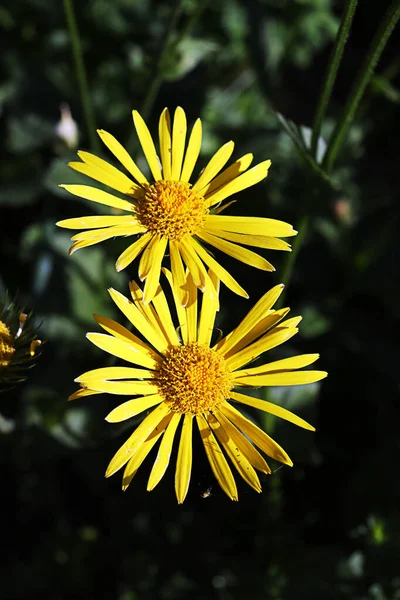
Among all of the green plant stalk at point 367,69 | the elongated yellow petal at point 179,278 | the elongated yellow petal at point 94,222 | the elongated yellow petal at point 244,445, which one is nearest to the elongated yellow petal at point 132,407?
the elongated yellow petal at point 244,445

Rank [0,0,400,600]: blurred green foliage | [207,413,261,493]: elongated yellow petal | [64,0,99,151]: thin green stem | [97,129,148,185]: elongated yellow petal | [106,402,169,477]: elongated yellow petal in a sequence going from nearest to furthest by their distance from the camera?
[106,402,169,477]: elongated yellow petal < [207,413,261,493]: elongated yellow petal < [97,129,148,185]: elongated yellow petal < [64,0,99,151]: thin green stem < [0,0,400,600]: blurred green foliage

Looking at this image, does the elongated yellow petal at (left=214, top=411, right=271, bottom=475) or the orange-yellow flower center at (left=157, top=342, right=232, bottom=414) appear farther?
the orange-yellow flower center at (left=157, top=342, right=232, bottom=414)

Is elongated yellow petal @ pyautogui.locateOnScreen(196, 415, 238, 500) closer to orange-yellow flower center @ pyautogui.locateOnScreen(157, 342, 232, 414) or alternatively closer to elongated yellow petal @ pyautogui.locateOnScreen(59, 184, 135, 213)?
orange-yellow flower center @ pyautogui.locateOnScreen(157, 342, 232, 414)

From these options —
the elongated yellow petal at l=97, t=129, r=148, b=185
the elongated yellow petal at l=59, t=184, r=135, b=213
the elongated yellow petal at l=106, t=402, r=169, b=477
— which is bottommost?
the elongated yellow petal at l=106, t=402, r=169, b=477

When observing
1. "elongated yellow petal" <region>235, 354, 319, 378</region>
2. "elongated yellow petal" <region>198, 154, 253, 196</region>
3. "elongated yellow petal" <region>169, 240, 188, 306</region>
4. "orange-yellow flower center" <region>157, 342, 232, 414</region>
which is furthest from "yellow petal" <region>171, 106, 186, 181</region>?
"elongated yellow petal" <region>235, 354, 319, 378</region>

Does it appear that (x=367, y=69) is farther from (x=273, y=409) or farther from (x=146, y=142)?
(x=273, y=409)

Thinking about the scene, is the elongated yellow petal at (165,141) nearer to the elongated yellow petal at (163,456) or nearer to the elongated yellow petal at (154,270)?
the elongated yellow petal at (154,270)

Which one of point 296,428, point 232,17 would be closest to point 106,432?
point 296,428
